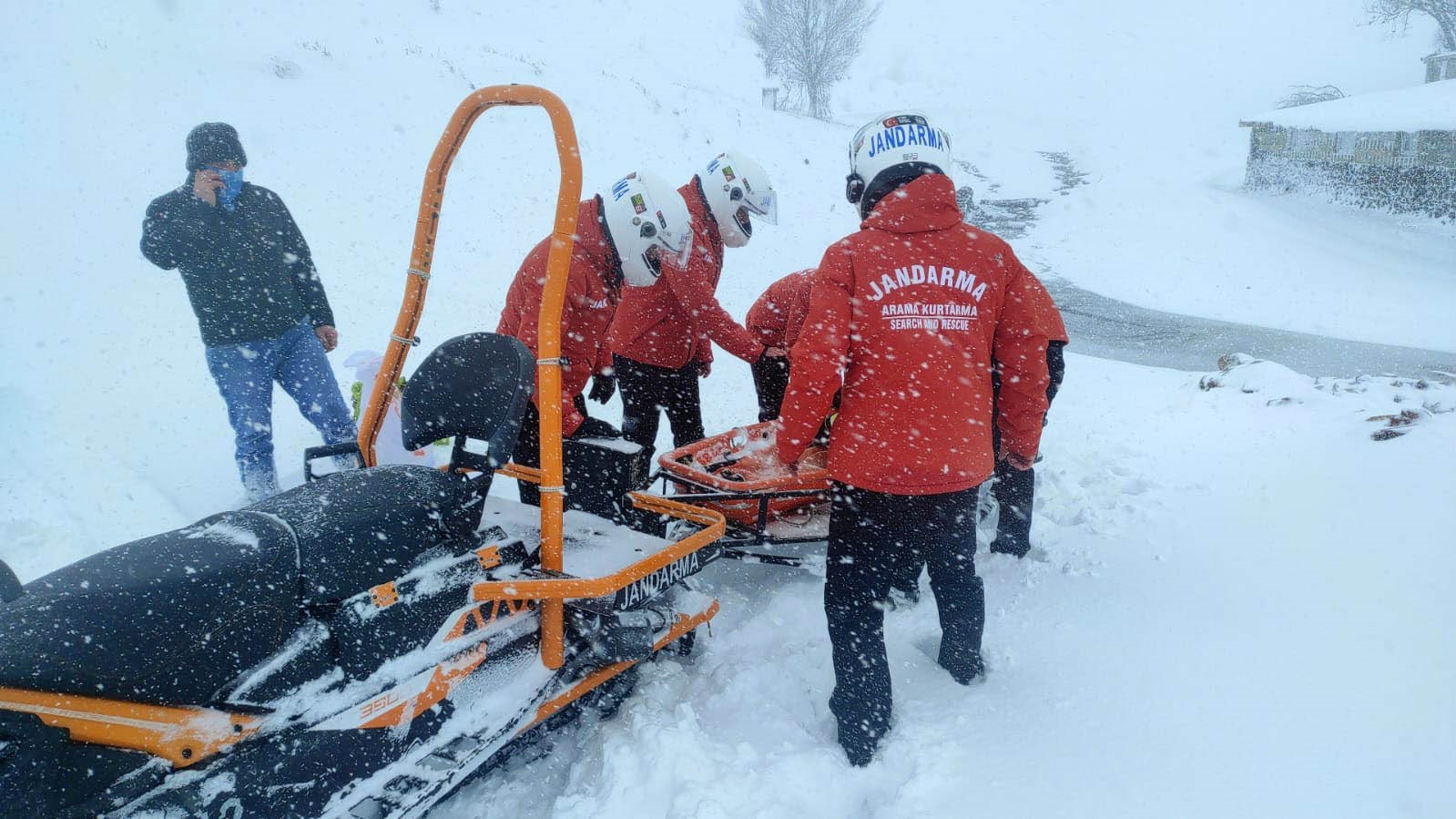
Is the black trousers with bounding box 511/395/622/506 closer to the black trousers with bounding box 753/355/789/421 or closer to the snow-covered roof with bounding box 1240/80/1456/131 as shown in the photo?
the black trousers with bounding box 753/355/789/421

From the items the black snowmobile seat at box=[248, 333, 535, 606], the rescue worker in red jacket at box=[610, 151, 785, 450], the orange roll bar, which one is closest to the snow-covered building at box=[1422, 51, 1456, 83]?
the rescue worker in red jacket at box=[610, 151, 785, 450]

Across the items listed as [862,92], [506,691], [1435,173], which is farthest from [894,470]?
[862,92]

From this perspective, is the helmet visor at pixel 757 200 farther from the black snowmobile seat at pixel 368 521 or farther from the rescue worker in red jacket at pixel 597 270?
the black snowmobile seat at pixel 368 521

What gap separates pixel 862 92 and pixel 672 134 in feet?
91.2

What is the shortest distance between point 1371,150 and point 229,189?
2174 centimetres

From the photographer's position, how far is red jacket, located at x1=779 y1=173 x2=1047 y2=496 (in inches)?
101

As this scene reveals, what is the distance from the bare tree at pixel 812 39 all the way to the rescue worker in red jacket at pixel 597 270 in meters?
30.5

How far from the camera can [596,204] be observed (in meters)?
3.58

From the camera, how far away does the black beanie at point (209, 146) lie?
3.99m

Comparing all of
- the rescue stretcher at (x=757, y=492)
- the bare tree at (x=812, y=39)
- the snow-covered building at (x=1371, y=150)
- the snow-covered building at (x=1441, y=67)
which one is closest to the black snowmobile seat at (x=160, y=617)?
the rescue stretcher at (x=757, y=492)

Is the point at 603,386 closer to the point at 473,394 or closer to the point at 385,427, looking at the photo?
the point at 385,427

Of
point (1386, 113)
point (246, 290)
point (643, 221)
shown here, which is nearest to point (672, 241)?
point (643, 221)

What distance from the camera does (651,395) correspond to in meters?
4.55

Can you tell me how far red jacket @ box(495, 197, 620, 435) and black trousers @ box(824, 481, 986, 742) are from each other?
4.06 ft
